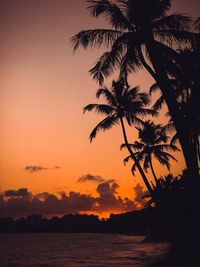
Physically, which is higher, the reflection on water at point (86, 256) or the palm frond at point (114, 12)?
the palm frond at point (114, 12)

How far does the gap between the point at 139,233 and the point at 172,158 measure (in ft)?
299

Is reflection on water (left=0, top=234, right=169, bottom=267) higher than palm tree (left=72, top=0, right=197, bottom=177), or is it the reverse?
palm tree (left=72, top=0, right=197, bottom=177)

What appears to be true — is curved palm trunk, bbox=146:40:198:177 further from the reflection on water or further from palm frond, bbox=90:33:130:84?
the reflection on water

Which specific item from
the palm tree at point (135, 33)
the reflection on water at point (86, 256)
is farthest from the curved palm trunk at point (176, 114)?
the reflection on water at point (86, 256)

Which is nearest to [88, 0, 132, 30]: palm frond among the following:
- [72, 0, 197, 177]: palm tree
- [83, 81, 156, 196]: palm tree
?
[72, 0, 197, 177]: palm tree

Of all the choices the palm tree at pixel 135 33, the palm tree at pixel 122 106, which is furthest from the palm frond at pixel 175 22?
the palm tree at pixel 122 106

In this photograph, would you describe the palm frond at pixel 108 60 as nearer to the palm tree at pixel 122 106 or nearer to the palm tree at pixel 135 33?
the palm tree at pixel 135 33

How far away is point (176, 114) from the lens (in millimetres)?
10438

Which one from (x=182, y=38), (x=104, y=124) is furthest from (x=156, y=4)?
(x=104, y=124)

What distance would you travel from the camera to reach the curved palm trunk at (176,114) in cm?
1018

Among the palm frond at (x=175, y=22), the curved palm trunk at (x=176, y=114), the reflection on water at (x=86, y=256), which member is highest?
the palm frond at (x=175, y=22)

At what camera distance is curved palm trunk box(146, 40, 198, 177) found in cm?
1018

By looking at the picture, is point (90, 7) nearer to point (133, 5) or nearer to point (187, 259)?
point (133, 5)

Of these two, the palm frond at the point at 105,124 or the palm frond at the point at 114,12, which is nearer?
the palm frond at the point at 114,12
